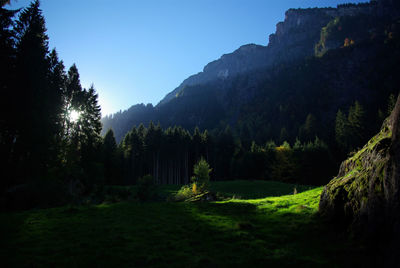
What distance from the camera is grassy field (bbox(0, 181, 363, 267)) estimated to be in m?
7.13

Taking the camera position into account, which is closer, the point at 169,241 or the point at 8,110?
the point at 169,241

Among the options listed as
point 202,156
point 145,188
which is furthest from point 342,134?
point 145,188

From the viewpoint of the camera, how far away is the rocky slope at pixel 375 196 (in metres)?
6.49

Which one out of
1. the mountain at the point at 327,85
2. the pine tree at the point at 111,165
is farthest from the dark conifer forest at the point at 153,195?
the mountain at the point at 327,85

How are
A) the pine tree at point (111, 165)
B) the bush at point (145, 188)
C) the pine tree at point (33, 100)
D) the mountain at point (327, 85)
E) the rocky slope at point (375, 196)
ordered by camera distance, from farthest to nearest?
the mountain at point (327, 85), the pine tree at point (111, 165), the bush at point (145, 188), the pine tree at point (33, 100), the rocky slope at point (375, 196)

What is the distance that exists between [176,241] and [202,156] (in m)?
62.2

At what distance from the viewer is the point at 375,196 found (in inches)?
286

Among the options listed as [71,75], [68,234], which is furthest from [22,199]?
[71,75]

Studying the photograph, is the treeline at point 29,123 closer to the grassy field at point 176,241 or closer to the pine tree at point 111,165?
the grassy field at point 176,241

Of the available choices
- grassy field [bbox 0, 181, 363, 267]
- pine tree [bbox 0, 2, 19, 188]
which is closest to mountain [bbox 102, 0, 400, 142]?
grassy field [bbox 0, 181, 363, 267]

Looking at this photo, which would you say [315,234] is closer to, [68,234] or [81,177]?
[68,234]

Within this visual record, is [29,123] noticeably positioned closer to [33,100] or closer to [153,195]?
[33,100]

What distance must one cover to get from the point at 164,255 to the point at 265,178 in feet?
212

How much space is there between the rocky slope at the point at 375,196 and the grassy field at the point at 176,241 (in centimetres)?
92
